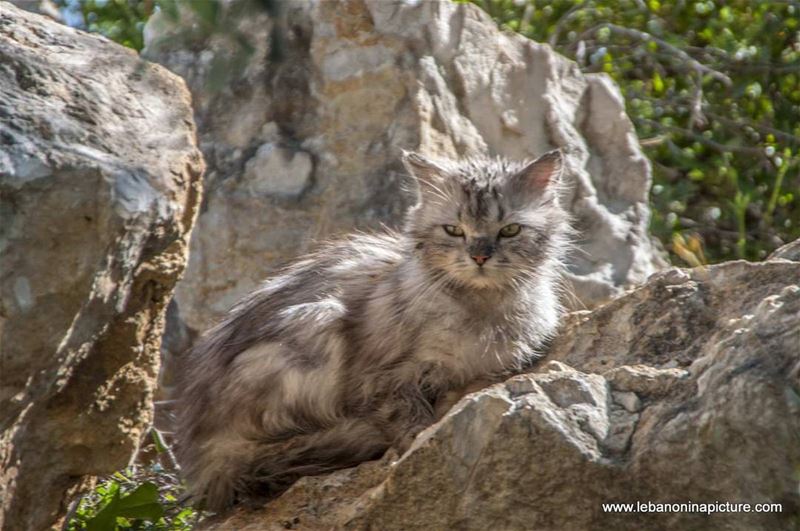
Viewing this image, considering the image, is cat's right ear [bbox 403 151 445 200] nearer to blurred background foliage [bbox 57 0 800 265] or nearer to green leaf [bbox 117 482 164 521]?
green leaf [bbox 117 482 164 521]

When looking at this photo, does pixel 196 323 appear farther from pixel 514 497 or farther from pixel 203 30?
pixel 203 30

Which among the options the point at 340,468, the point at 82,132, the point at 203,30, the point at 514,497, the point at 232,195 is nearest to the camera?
the point at 203,30

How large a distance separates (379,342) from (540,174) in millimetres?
1062

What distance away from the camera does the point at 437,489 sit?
398 centimetres

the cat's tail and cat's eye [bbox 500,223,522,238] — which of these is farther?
cat's eye [bbox 500,223,522,238]

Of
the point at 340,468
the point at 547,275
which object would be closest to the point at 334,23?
the point at 547,275

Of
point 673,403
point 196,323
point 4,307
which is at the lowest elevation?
point 196,323

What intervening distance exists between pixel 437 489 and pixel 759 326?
1.10 meters

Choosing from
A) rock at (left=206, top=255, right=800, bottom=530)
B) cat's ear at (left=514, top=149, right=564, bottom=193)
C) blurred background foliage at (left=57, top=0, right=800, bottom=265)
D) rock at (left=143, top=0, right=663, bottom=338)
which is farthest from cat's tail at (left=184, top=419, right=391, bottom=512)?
blurred background foliage at (left=57, top=0, right=800, bottom=265)

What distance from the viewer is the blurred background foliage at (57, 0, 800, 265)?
8742 millimetres

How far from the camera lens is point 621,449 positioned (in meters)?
3.81

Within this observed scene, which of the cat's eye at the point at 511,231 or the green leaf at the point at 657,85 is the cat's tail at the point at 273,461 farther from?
the green leaf at the point at 657,85

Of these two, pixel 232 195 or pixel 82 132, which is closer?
pixel 82 132

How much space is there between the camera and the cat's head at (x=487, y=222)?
17.7ft
